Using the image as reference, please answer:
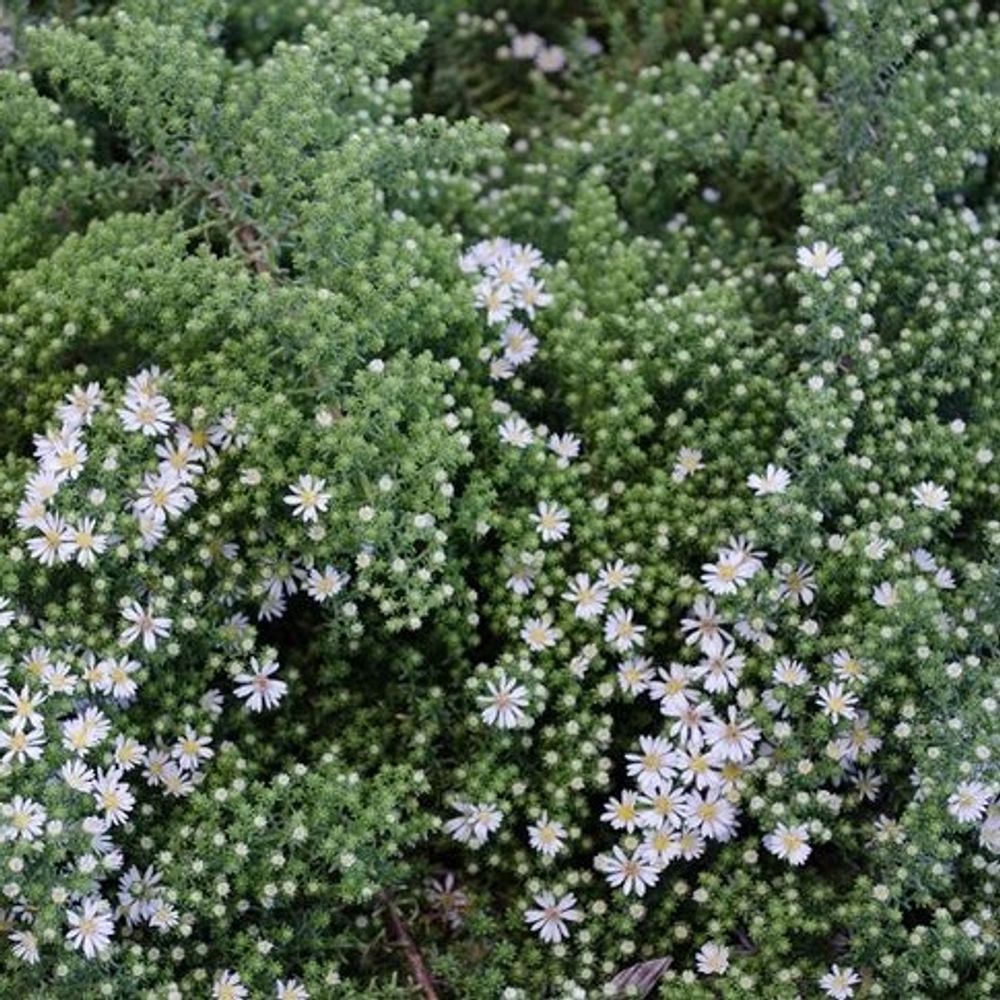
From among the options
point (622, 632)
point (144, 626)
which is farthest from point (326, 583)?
point (622, 632)

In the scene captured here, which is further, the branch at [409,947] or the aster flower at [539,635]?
the aster flower at [539,635]

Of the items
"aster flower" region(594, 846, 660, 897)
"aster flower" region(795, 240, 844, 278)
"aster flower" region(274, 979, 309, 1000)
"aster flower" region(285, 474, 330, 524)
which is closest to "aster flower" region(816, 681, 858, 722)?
"aster flower" region(594, 846, 660, 897)

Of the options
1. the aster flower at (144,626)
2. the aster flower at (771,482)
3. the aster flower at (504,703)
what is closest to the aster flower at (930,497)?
the aster flower at (771,482)

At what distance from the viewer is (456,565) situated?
4.03 m

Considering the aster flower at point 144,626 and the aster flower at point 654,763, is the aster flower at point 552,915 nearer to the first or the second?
the aster flower at point 654,763

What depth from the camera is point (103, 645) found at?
3.91 m

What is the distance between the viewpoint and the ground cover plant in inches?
150

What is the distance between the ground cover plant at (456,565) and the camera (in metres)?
3.80

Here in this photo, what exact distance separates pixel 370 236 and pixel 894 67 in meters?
1.69

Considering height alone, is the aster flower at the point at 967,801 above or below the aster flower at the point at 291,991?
below

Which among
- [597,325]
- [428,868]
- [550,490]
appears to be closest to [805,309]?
[597,325]

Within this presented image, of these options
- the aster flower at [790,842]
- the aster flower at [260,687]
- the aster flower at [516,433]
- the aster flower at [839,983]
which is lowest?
the aster flower at [839,983]

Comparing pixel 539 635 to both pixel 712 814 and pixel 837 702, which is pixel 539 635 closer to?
pixel 712 814

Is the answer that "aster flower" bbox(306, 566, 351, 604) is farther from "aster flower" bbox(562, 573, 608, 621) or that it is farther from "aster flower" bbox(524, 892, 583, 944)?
"aster flower" bbox(524, 892, 583, 944)
